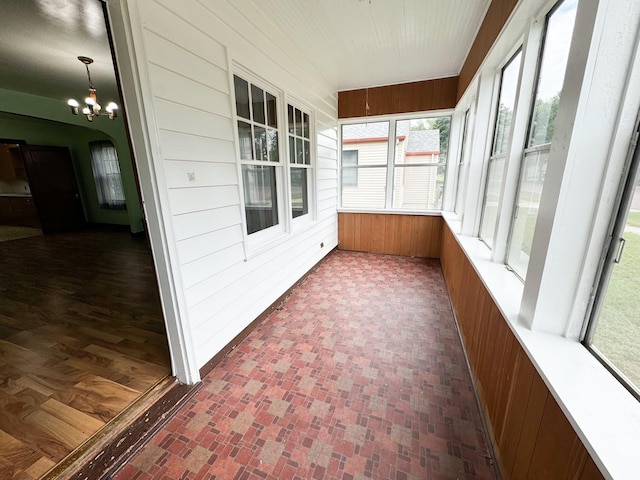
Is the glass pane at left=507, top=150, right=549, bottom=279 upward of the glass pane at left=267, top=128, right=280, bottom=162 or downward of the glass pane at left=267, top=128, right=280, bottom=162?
downward

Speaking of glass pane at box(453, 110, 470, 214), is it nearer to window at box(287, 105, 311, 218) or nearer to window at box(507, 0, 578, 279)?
window at box(507, 0, 578, 279)

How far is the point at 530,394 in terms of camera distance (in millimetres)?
995

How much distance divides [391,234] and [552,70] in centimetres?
341

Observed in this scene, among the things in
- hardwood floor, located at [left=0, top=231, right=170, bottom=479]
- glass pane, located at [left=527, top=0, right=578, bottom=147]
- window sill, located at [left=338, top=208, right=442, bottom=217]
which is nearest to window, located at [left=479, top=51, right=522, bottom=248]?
glass pane, located at [left=527, top=0, right=578, bottom=147]

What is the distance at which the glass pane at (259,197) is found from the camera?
2.36 meters

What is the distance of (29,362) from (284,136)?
2.91m

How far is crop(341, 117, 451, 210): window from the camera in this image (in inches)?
169

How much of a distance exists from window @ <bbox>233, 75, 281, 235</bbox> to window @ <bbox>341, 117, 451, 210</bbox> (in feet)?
7.59

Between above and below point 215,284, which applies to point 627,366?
above

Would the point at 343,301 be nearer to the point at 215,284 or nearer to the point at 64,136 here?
the point at 215,284

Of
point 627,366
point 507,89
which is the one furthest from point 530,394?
point 507,89

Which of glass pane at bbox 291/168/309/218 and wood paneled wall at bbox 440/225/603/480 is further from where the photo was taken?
glass pane at bbox 291/168/309/218

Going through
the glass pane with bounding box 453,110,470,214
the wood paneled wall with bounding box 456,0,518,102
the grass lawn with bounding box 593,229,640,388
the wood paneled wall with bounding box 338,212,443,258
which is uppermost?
the wood paneled wall with bounding box 456,0,518,102

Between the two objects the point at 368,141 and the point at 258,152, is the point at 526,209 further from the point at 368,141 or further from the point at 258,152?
the point at 368,141
